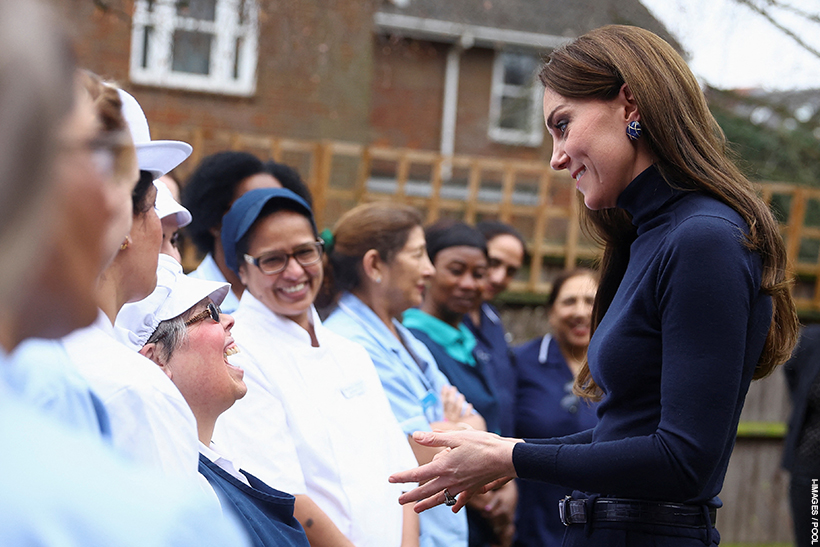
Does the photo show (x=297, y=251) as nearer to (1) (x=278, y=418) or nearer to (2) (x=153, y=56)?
(1) (x=278, y=418)

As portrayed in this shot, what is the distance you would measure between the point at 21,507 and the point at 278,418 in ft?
6.68

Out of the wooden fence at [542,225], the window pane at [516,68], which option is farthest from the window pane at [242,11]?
the window pane at [516,68]

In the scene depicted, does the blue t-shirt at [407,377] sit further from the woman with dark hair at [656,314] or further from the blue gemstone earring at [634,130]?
the blue gemstone earring at [634,130]

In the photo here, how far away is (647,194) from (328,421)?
4.65 feet

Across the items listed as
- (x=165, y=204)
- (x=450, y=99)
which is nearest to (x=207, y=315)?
(x=165, y=204)

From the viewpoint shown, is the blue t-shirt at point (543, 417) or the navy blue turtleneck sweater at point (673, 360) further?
the blue t-shirt at point (543, 417)

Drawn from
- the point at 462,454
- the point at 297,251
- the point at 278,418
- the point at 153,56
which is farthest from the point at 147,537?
the point at 153,56

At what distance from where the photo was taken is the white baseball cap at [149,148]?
5.32ft

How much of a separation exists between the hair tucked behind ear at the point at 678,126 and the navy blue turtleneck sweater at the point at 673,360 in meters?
0.04

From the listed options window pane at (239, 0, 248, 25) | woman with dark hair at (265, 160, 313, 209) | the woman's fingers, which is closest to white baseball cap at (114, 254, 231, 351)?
the woman's fingers

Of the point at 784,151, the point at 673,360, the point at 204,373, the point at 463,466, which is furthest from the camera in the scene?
the point at 784,151

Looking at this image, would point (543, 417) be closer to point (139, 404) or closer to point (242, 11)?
point (139, 404)

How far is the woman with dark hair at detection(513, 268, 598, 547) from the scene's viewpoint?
4.25 metres

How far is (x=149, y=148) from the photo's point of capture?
1788 millimetres
